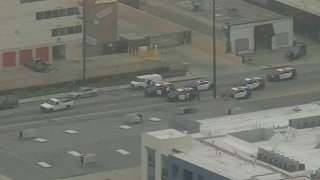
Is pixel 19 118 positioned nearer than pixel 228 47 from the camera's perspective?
Yes

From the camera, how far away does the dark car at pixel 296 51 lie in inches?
6983

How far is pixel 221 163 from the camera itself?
396 feet

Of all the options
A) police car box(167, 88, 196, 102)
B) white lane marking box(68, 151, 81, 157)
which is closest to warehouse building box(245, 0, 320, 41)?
police car box(167, 88, 196, 102)

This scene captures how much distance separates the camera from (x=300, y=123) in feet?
424

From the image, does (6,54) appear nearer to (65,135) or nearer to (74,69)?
(74,69)

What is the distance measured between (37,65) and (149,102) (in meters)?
15.0

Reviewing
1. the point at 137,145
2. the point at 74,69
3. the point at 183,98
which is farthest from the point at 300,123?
the point at 74,69

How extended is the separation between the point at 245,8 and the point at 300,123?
196ft

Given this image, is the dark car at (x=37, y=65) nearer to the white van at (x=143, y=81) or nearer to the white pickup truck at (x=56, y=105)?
the white van at (x=143, y=81)

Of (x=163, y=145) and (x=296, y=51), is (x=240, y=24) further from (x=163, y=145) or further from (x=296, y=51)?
(x=163, y=145)

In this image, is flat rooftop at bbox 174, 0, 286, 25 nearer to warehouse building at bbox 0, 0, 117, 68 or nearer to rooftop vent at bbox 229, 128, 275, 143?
warehouse building at bbox 0, 0, 117, 68

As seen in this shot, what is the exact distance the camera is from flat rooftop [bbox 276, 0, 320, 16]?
185500 millimetres

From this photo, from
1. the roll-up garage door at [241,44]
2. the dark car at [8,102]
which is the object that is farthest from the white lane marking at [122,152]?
the roll-up garage door at [241,44]

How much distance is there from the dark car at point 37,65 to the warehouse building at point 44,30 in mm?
1010
